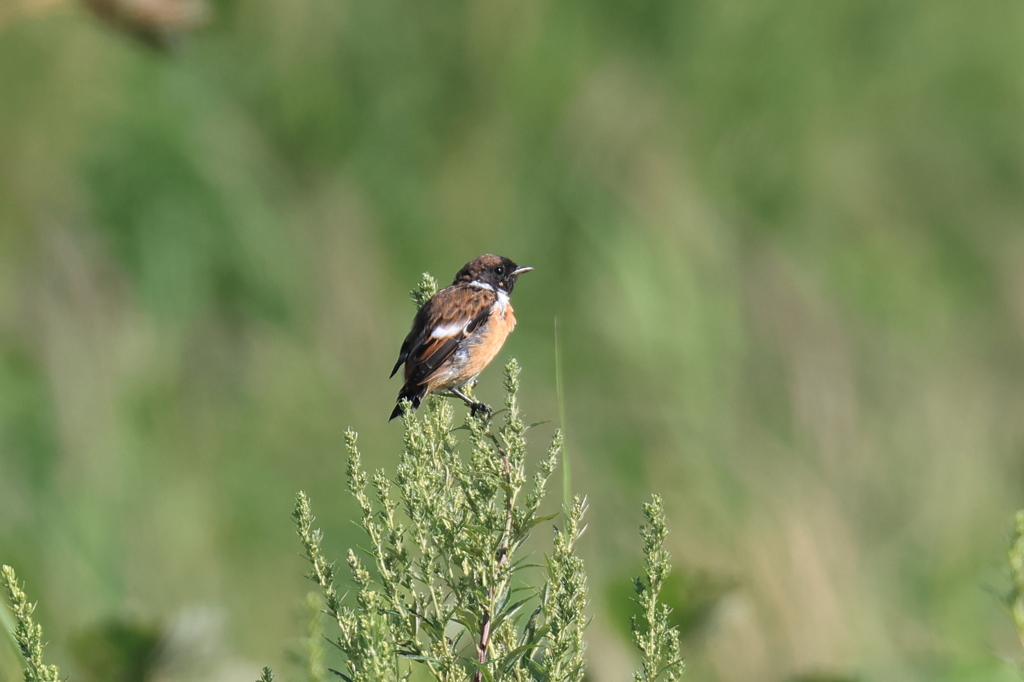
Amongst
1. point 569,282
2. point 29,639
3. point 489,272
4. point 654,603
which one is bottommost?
point 29,639

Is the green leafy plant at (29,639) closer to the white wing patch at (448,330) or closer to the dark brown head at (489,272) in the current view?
the white wing patch at (448,330)

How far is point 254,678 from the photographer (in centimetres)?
261

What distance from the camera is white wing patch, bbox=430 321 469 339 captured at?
3.93 metres

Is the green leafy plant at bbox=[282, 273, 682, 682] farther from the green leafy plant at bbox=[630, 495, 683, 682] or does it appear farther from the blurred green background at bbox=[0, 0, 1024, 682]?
the blurred green background at bbox=[0, 0, 1024, 682]

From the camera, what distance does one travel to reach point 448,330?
399 centimetres

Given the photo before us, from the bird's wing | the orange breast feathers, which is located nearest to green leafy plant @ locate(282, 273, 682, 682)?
the bird's wing

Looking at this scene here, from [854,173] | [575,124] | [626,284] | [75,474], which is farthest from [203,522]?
[854,173]

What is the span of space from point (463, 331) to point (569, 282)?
301cm

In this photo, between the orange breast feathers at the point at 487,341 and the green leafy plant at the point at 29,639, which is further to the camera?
the orange breast feathers at the point at 487,341

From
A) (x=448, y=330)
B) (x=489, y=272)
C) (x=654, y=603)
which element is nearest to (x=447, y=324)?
(x=448, y=330)

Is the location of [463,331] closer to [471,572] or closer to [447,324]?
[447,324]

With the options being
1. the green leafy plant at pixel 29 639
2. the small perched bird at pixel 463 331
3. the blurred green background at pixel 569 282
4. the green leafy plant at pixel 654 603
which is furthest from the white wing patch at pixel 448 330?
the green leafy plant at pixel 29 639

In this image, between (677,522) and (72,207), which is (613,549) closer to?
(677,522)

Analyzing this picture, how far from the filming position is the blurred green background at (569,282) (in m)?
4.81
